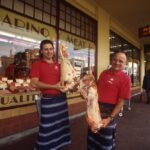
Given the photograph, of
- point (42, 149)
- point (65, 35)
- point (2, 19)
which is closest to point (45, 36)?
point (65, 35)

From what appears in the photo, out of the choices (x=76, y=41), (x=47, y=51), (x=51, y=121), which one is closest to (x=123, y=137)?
(x=51, y=121)

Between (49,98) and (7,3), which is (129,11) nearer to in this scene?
(7,3)

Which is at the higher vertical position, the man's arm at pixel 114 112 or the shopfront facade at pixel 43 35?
the shopfront facade at pixel 43 35

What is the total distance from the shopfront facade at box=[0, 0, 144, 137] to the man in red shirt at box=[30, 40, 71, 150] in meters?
0.38

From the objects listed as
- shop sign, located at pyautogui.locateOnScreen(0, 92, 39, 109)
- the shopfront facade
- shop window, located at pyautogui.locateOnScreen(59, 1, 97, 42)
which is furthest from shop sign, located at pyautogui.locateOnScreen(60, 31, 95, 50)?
shop sign, located at pyautogui.locateOnScreen(0, 92, 39, 109)

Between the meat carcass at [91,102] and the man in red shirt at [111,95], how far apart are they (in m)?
0.17

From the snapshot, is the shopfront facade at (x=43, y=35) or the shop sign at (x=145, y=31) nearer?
the shopfront facade at (x=43, y=35)

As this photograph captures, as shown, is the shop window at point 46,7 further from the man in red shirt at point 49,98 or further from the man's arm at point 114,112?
the man's arm at point 114,112

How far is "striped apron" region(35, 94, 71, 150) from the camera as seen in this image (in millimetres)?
3705

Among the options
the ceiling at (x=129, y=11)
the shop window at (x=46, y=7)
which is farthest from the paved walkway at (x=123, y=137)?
the ceiling at (x=129, y=11)

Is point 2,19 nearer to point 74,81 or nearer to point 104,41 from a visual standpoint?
point 74,81

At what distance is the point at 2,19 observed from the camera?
554cm

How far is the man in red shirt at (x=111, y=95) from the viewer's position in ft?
9.96

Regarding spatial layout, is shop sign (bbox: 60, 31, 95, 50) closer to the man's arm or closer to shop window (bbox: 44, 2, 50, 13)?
shop window (bbox: 44, 2, 50, 13)
